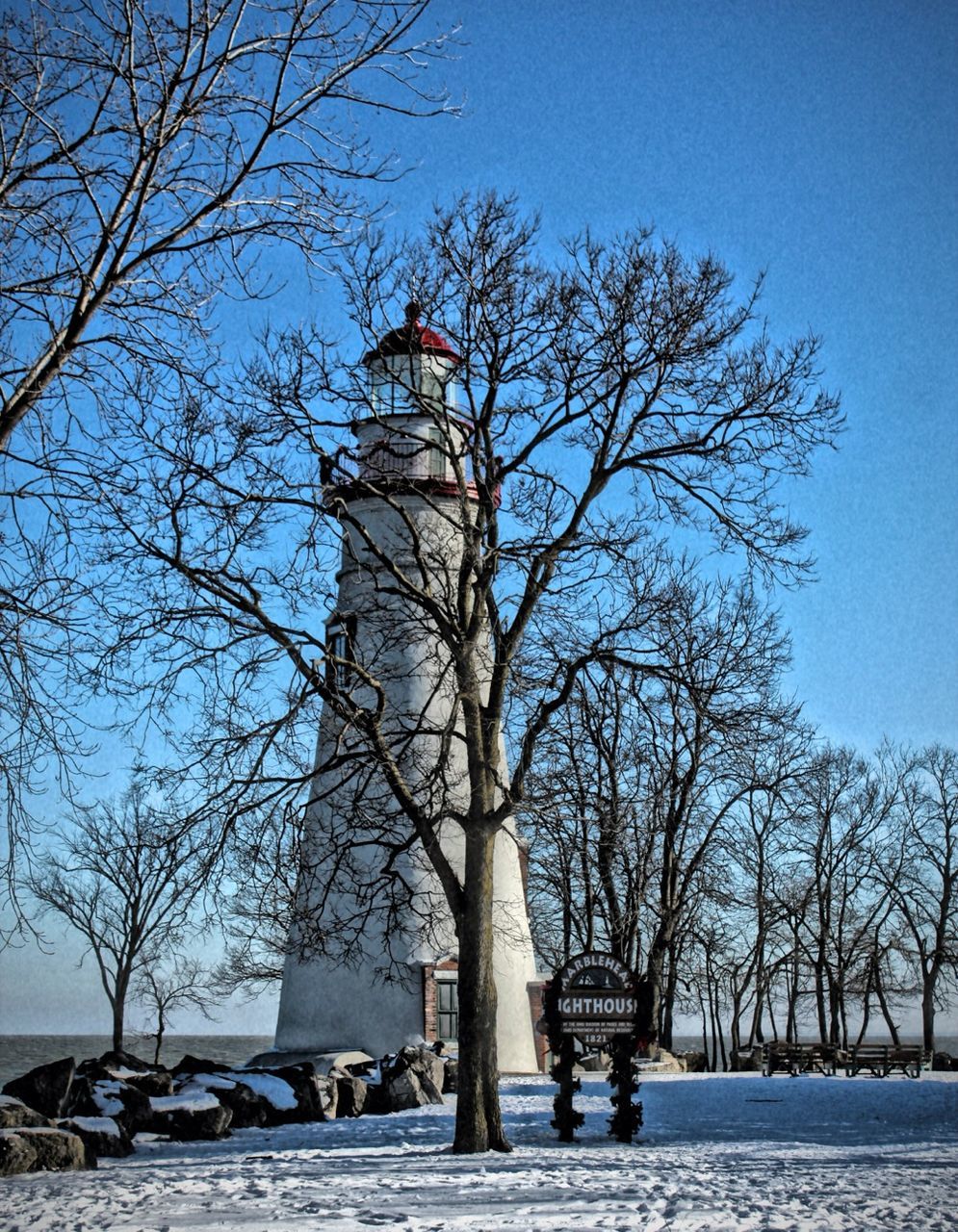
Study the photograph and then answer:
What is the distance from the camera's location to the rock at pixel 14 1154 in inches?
453

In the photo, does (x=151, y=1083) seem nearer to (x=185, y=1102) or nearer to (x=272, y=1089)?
(x=185, y=1102)

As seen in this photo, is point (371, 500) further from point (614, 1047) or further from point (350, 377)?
point (614, 1047)

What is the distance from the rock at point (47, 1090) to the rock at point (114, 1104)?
23cm

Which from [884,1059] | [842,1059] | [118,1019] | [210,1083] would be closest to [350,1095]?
[210,1083]

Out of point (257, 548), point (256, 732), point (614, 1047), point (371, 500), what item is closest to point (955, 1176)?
point (614, 1047)

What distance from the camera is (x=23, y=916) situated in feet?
23.8

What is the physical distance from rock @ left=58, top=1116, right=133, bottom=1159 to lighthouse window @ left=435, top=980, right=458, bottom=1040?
35.6 feet

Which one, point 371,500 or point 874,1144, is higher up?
point 371,500

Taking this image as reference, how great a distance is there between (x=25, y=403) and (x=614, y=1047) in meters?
12.2

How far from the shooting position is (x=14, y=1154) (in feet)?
38.1

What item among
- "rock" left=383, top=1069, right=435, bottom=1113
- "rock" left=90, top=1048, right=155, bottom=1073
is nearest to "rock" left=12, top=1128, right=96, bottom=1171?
"rock" left=90, top=1048, right=155, bottom=1073

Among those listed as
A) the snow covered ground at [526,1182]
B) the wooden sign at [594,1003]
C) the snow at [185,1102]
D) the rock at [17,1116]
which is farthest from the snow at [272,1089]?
the rock at [17,1116]

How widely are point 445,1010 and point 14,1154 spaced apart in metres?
13.5

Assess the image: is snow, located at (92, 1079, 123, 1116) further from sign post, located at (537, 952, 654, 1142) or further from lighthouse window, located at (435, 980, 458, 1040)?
lighthouse window, located at (435, 980, 458, 1040)
